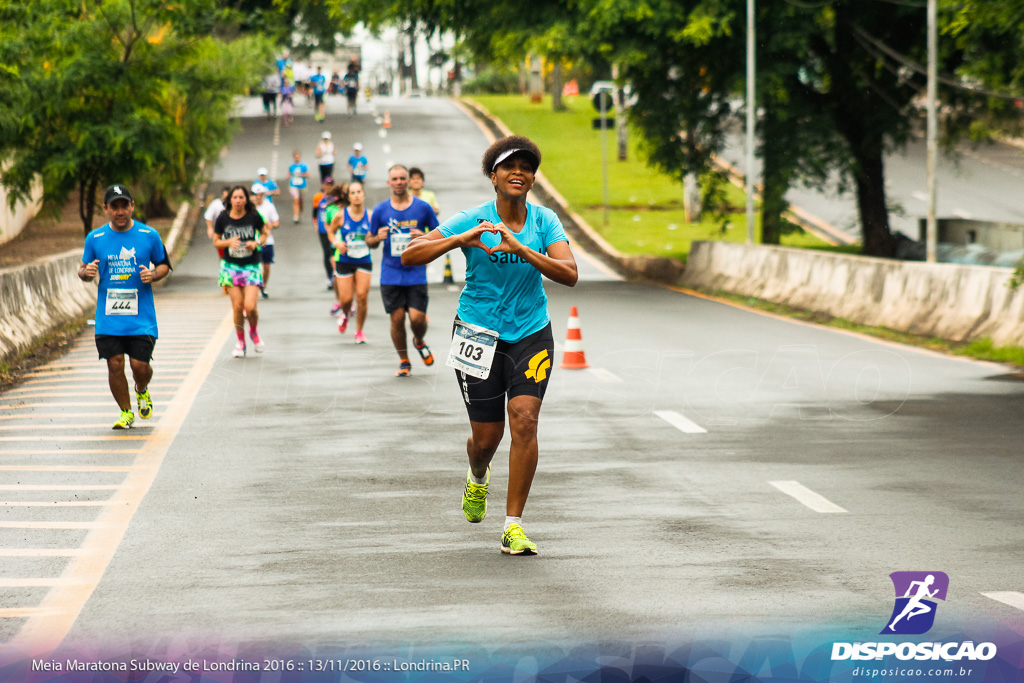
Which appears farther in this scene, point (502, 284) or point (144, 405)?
point (144, 405)

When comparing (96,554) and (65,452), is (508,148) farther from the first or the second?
(65,452)

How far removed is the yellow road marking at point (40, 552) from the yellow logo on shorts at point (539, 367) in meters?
2.30

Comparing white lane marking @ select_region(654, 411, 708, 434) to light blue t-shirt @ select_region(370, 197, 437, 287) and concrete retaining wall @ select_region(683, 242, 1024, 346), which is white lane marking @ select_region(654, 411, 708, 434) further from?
concrete retaining wall @ select_region(683, 242, 1024, 346)

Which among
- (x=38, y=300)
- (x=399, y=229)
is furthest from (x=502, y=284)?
(x=38, y=300)

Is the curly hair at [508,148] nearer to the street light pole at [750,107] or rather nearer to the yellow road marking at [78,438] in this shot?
the yellow road marking at [78,438]

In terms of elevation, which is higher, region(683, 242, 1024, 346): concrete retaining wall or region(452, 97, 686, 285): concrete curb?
region(683, 242, 1024, 346): concrete retaining wall

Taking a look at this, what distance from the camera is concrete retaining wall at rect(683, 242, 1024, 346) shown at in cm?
1670

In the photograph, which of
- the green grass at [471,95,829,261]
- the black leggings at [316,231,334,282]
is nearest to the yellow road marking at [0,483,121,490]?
the black leggings at [316,231,334,282]

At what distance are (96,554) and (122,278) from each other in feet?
14.6

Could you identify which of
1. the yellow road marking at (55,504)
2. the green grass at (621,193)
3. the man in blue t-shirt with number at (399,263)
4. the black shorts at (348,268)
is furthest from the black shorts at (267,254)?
the yellow road marking at (55,504)

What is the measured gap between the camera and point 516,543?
7.02m

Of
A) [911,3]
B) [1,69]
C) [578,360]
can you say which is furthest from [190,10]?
[578,360]

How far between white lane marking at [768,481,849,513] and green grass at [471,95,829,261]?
68.8ft

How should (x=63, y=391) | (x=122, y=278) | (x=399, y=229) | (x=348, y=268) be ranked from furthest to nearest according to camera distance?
(x=348, y=268) → (x=399, y=229) → (x=63, y=391) → (x=122, y=278)
